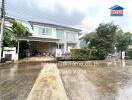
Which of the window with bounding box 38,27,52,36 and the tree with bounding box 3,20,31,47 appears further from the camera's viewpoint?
the window with bounding box 38,27,52,36

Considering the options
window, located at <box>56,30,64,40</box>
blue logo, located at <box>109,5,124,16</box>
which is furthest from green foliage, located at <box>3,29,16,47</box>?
blue logo, located at <box>109,5,124,16</box>

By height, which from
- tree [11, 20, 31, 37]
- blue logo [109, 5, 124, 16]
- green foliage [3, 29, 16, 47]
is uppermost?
blue logo [109, 5, 124, 16]

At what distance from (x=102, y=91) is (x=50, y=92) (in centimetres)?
224

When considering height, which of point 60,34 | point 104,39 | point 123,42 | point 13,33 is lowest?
point 104,39

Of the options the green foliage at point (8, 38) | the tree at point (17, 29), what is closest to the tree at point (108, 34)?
the tree at point (17, 29)

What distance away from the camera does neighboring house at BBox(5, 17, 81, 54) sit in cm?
3369

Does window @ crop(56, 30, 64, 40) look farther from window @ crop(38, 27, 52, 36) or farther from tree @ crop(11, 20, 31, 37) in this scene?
tree @ crop(11, 20, 31, 37)

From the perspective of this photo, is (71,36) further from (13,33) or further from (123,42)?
(13,33)

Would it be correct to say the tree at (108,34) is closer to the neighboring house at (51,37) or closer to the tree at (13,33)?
the neighboring house at (51,37)

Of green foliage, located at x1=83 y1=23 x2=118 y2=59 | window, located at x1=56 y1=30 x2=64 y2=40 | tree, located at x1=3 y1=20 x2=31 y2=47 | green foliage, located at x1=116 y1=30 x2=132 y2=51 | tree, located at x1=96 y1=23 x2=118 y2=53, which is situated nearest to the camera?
tree, located at x1=3 y1=20 x2=31 y2=47

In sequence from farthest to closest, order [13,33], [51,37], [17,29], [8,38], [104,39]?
1. [51,37]
2. [104,39]
3. [13,33]
4. [17,29]
5. [8,38]

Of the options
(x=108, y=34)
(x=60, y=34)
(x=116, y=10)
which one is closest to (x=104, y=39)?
(x=108, y=34)

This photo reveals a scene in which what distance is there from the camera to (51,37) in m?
34.9

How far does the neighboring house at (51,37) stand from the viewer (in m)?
33.7
